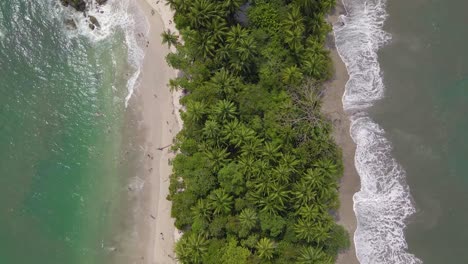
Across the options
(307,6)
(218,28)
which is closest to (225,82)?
(218,28)

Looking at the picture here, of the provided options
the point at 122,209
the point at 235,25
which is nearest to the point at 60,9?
the point at 235,25

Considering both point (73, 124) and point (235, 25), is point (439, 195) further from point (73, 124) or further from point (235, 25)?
point (73, 124)

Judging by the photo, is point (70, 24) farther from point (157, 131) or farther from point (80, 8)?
point (157, 131)

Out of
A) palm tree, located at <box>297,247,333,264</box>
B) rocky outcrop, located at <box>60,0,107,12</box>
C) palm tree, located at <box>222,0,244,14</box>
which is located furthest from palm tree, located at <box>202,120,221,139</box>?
rocky outcrop, located at <box>60,0,107,12</box>

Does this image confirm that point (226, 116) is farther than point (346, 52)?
No

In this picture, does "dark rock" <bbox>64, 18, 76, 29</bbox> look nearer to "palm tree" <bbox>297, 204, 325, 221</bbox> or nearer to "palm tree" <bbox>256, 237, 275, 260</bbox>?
"palm tree" <bbox>256, 237, 275, 260</bbox>

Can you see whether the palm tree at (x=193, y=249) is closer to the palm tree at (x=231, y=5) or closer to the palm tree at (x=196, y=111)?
the palm tree at (x=196, y=111)
